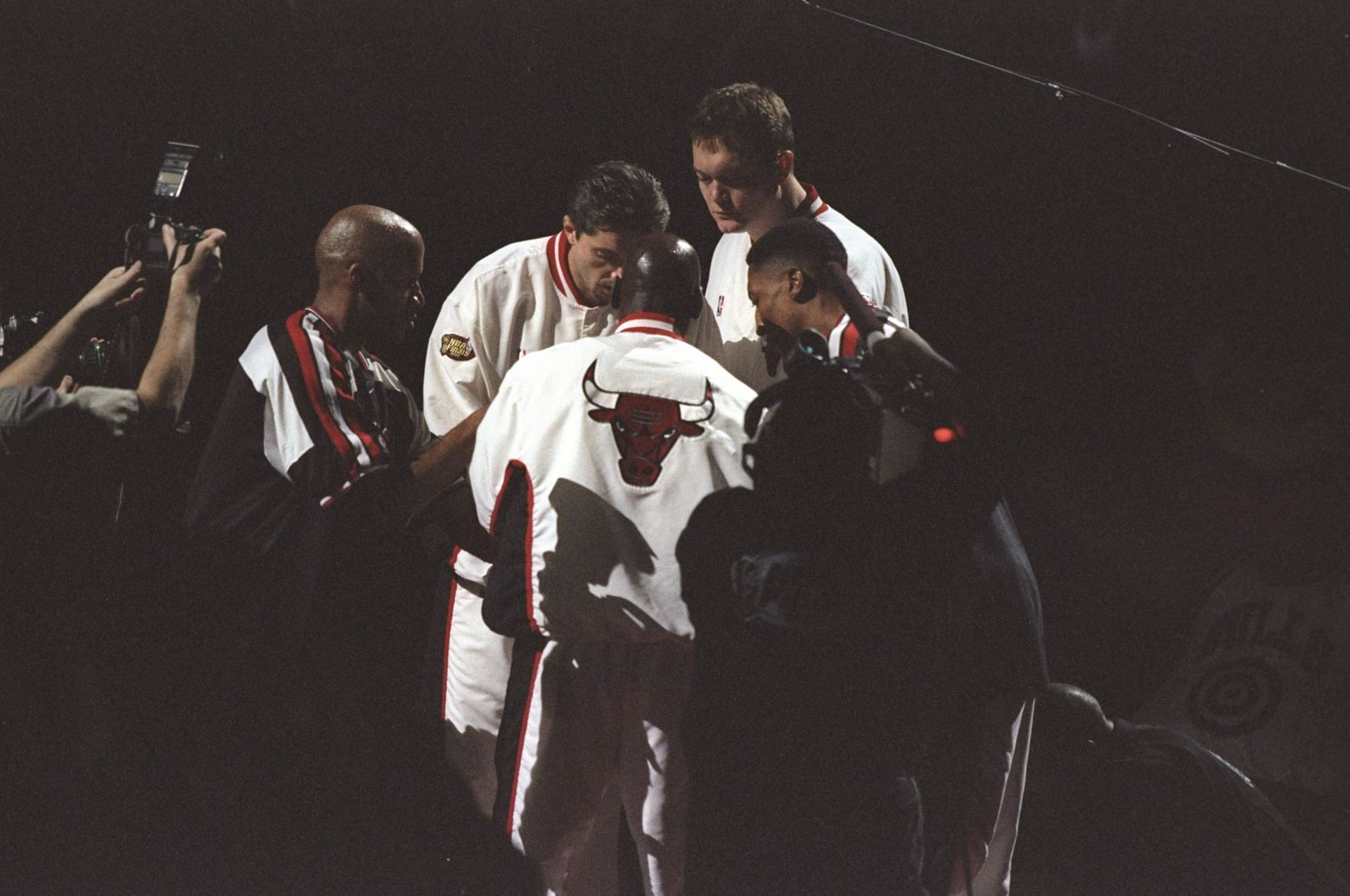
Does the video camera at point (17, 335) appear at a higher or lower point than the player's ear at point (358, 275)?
lower

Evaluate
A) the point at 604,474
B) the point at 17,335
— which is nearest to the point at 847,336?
the point at 604,474

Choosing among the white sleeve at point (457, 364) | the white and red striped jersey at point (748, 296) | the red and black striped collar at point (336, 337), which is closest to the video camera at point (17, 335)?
the red and black striped collar at point (336, 337)

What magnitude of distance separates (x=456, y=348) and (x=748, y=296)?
1.99 ft

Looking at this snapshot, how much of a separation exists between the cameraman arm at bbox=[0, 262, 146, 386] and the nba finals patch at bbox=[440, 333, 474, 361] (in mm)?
608

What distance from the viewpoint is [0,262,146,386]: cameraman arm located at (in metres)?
1.66

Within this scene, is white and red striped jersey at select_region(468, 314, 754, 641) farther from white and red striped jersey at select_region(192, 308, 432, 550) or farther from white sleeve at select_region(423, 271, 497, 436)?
white sleeve at select_region(423, 271, 497, 436)

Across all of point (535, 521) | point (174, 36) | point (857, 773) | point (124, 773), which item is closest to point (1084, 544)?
point (857, 773)

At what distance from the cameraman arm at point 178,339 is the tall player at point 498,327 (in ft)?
1.62

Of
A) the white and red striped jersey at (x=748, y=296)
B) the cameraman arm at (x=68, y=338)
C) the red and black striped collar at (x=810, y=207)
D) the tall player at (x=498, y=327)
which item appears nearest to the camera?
the cameraman arm at (x=68, y=338)

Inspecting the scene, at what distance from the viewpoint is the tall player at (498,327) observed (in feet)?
6.73

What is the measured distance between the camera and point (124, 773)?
2.02 meters

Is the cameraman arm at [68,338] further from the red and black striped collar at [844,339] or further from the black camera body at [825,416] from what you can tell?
the red and black striped collar at [844,339]

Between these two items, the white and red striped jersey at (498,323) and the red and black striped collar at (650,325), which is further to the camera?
the white and red striped jersey at (498,323)

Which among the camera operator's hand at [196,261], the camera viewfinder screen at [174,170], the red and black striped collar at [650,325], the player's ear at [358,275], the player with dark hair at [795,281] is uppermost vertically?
the player with dark hair at [795,281]
